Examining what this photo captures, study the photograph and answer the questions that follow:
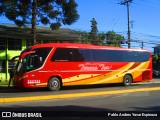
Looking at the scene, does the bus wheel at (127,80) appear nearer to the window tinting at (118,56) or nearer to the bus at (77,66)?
the bus at (77,66)

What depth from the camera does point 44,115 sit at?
9.91 m

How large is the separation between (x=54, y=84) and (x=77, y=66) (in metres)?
2.49

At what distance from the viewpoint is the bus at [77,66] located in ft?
82.7

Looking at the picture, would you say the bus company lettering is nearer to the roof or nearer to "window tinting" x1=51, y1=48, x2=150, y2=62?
"window tinting" x1=51, y1=48, x2=150, y2=62

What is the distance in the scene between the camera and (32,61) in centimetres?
2523

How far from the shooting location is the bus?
25203 millimetres

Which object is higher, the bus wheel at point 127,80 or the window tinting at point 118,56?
the window tinting at point 118,56

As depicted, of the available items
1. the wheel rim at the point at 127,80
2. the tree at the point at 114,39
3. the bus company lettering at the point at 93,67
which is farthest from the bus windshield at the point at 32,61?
the tree at the point at 114,39

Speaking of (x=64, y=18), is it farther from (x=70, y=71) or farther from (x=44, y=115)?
(x=44, y=115)

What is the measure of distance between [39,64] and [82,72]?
3875 mm

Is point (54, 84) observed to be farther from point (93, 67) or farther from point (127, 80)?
point (127, 80)

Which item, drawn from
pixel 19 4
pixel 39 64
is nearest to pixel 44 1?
pixel 19 4

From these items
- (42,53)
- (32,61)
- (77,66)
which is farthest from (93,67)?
(32,61)

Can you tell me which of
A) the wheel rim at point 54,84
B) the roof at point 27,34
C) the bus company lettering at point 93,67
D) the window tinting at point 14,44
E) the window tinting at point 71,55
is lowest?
the wheel rim at point 54,84
